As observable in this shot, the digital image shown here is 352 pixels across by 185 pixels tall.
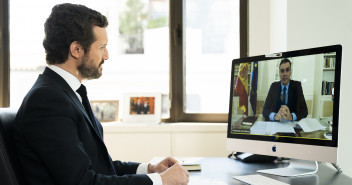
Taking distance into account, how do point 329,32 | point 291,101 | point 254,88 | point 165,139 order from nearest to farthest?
point 291,101 < point 254,88 < point 329,32 < point 165,139

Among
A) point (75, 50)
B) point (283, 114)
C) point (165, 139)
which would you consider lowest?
point (165, 139)

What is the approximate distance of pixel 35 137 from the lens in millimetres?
1164

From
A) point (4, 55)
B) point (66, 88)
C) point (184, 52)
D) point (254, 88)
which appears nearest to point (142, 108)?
point (184, 52)

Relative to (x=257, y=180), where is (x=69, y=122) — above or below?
above

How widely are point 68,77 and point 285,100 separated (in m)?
0.90

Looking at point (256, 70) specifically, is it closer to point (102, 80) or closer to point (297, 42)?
point (297, 42)

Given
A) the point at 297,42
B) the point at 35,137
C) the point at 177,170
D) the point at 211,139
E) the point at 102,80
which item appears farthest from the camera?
the point at 102,80

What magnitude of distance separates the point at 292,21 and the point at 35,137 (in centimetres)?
172

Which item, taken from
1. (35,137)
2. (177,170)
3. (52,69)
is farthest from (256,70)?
(35,137)

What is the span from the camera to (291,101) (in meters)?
1.57

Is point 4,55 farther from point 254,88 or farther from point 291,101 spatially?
point 291,101

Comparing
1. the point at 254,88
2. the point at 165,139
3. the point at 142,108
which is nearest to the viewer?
the point at 254,88

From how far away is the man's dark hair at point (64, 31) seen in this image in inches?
56.8

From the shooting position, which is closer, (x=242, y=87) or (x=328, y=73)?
(x=328, y=73)
